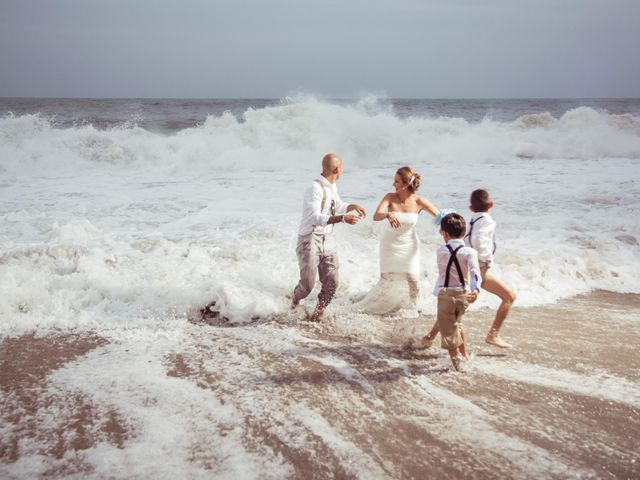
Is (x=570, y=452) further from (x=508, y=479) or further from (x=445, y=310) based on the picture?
(x=445, y=310)

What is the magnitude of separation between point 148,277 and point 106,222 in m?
3.62

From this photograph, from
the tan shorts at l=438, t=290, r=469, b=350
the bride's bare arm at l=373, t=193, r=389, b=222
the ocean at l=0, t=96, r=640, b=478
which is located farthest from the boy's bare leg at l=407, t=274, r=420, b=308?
the tan shorts at l=438, t=290, r=469, b=350

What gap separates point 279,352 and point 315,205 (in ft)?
4.95

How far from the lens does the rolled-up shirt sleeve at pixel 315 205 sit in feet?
16.0

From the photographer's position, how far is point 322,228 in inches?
201

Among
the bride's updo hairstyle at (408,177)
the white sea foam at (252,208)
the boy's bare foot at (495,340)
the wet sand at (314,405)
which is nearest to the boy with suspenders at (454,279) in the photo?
the wet sand at (314,405)

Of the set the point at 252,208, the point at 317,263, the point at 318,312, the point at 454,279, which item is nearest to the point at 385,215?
the point at 317,263

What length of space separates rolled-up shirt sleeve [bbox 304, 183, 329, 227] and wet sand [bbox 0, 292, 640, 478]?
117 centimetres

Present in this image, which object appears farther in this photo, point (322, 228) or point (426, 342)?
point (322, 228)

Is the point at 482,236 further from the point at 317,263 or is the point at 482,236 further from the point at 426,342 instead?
the point at 317,263

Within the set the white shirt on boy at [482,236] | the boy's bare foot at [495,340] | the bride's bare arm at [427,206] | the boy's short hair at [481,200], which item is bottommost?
the boy's bare foot at [495,340]

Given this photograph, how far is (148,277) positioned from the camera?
6.26m

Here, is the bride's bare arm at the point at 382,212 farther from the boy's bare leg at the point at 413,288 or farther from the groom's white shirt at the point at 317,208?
the boy's bare leg at the point at 413,288

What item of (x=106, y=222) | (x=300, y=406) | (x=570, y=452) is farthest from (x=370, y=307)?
(x=106, y=222)
